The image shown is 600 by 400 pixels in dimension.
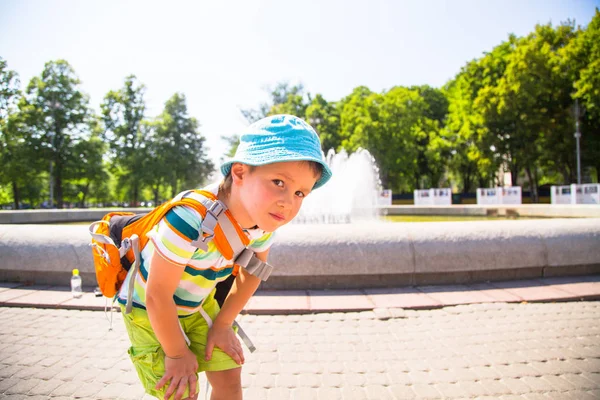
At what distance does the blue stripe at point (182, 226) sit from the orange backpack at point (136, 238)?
6 cm

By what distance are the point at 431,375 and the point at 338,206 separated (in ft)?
36.8

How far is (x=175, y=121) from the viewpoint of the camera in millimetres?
41656

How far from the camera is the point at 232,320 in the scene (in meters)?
1.79

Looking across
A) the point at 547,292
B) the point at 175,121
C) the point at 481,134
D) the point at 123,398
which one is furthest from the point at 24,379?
the point at 175,121

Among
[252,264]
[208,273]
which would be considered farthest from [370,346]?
[208,273]

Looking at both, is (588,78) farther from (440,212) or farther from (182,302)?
(182,302)

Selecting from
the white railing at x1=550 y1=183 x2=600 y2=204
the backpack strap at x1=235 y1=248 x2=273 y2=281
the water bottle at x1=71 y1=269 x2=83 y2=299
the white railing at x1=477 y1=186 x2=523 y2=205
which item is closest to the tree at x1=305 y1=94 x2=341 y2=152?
the white railing at x1=477 y1=186 x2=523 y2=205

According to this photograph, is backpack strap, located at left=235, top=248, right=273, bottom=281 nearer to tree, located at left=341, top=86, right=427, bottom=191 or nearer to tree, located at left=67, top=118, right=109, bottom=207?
tree, located at left=67, top=118, right=109, bottom=207

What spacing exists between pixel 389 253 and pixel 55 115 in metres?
34.1

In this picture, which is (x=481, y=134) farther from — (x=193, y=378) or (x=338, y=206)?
(x=193, y=378)

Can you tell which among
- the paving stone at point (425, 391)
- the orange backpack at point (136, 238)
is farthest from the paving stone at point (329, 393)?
the orange backpack at point (136, 238)

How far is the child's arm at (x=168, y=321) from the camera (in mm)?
1408

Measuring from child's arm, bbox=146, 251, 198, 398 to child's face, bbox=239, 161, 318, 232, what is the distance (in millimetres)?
397

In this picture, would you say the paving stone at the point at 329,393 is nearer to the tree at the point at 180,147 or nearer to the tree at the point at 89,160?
the tree at the point at 89,160
